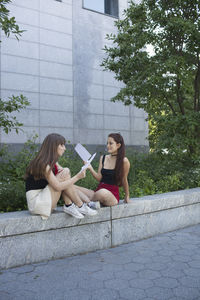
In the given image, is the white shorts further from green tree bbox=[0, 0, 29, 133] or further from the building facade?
the building facade

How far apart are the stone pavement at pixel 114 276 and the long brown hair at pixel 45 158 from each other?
128cm

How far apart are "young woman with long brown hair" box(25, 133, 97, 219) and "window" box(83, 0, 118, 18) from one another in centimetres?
1300

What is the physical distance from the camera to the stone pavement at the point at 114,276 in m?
3.21

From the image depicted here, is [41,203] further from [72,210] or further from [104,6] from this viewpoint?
[104,6]

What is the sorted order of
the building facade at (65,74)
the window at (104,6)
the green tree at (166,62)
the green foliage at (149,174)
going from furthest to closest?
the window at (104,6) < the building facade at (65,74) < the green tree at (166,62) < the green foliage at (149,174)

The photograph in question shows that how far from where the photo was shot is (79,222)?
4.64 m

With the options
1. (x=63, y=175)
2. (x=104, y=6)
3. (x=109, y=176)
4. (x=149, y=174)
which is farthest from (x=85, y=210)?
(x=104, y=6)

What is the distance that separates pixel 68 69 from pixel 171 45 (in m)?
6.45

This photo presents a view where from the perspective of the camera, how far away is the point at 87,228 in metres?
4.77

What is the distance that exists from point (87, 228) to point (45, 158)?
1422mm

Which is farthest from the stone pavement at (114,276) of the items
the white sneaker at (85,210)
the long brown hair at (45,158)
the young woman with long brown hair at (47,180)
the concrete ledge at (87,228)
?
the long brown hair at (45,158)

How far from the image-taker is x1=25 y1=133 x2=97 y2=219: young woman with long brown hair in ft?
13.4

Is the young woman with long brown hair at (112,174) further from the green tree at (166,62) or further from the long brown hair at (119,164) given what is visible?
the green tree at (166,62)

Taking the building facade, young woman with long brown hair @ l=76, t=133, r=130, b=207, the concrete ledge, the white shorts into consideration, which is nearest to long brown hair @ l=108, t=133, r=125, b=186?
young woman with long brown hair @ l=76, t=133, r=130, b=207
